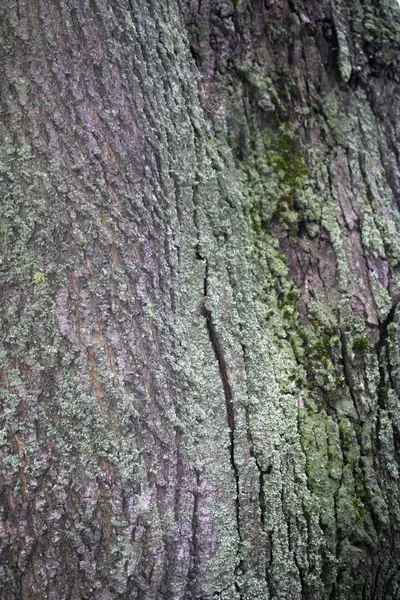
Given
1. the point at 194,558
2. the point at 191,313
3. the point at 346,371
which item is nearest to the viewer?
the point at 194,558

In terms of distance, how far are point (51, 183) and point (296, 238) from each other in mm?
850

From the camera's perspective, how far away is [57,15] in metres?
1.49

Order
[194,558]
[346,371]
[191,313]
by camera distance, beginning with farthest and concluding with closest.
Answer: [346,371], [191,313], [194,558]

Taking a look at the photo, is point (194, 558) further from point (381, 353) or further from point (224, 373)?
point (381, 353)

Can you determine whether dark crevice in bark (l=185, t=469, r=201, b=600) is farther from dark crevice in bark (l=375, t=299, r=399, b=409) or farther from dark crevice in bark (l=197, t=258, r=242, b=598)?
dark crevice in bark (l=375, t=299, r=399, b=409)

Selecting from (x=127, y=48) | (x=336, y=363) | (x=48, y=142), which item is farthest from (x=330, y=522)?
(x=127, y=48)

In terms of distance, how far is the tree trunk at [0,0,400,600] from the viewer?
4.61 feet

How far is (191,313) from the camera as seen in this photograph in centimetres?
161

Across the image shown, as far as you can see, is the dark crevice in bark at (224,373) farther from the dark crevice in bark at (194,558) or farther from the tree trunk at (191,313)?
the dark crevice in bark at (194,558)

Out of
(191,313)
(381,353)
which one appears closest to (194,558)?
(191,313)

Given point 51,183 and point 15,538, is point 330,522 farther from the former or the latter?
point 51,183

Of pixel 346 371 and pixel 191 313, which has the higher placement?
pixel 191 313

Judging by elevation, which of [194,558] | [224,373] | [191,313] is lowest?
[194,558]

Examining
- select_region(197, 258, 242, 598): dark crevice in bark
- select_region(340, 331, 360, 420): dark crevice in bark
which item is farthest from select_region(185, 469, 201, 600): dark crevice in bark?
select_region(340, 331, 360, 420): dark crevice in bark
